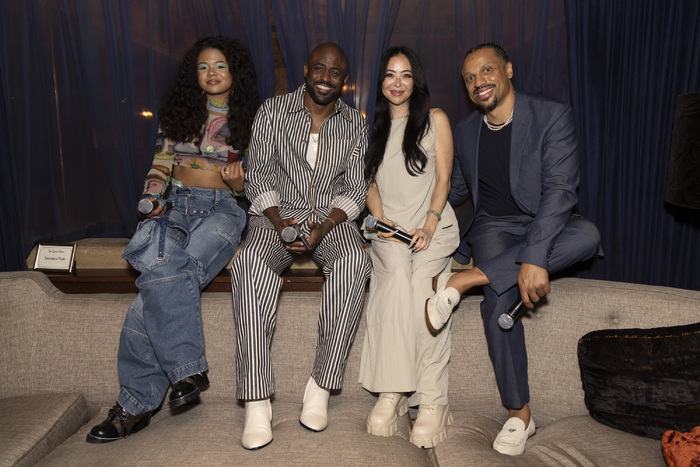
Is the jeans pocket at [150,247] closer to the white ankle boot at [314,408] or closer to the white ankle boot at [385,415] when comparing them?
the white ankle boot at [314,408]

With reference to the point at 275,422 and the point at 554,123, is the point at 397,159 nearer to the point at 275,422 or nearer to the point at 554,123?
the point at 554,123

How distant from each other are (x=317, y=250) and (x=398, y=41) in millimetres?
1068

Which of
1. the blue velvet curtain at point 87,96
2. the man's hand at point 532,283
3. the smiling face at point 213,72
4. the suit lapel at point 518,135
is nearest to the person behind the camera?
the man's hand at point 532,283

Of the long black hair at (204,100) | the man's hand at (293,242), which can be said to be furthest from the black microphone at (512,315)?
the long black hair at (204,100)

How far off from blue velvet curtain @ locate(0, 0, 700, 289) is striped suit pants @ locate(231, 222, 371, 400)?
837 mm

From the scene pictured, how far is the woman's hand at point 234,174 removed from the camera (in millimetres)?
2082

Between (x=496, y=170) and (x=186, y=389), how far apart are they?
4.68ft

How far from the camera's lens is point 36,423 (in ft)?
5.11

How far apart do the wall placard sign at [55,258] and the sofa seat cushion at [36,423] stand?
0.62 metres

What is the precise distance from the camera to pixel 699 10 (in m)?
2.10

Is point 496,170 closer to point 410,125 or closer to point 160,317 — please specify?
point 410,125

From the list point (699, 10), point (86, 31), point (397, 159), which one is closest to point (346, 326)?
point (397, 159)

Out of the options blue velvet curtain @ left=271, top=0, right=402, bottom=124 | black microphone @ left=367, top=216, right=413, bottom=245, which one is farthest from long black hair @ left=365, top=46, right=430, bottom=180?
black microphone @ left=367, top=216, right=413, bottom=245

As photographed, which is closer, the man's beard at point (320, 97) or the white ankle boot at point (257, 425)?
the white ankle boot at point (257, 425)
